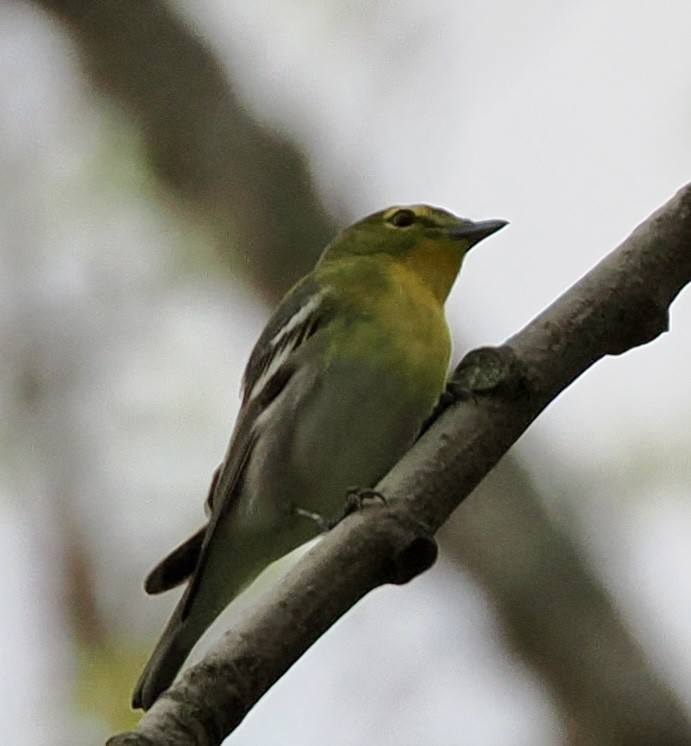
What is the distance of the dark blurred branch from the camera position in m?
3.75

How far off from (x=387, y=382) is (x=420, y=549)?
1373 mm

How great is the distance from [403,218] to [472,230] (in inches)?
12.1

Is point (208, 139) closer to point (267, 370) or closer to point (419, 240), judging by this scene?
point (419, 240)

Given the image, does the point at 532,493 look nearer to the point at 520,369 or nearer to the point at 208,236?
the point at 520,369

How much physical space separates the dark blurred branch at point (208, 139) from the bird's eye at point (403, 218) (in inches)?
8.3

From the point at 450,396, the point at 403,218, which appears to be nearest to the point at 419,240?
the point at 403,218

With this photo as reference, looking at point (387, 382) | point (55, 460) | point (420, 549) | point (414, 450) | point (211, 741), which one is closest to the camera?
point (211, 741)

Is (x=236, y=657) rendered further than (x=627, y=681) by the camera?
No

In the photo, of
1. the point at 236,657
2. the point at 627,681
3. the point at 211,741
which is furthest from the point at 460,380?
the point at 627,681

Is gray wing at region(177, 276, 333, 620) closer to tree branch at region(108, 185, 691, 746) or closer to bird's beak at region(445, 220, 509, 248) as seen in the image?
bird's beak at region(445, 220, 509, 248)

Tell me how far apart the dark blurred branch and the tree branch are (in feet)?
6.26

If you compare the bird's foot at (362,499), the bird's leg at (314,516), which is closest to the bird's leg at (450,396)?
the bird's foot at (362,499)

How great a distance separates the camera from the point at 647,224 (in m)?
1.86

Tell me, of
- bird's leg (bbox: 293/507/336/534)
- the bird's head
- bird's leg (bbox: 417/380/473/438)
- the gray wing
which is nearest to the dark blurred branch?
the bird's head
